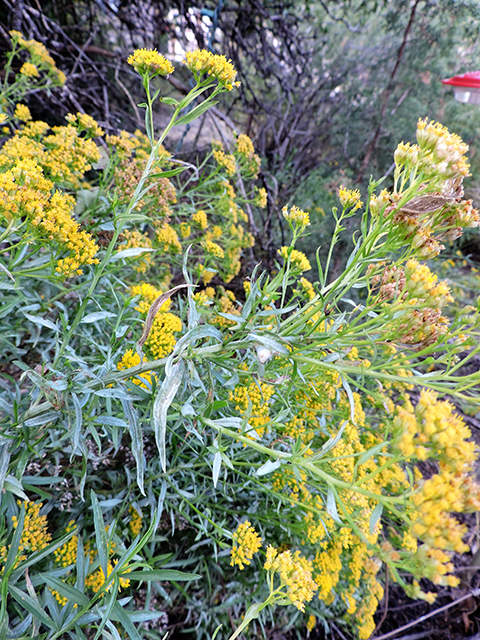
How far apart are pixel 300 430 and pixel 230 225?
4.57 ft

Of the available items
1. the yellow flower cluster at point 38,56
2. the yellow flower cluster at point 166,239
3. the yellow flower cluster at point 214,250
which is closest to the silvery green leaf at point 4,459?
the yellow flower cluster at point 166,239

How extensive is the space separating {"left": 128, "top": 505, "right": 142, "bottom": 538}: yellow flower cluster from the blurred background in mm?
1945

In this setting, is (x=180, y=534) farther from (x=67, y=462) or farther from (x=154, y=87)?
(x=154, y=87)

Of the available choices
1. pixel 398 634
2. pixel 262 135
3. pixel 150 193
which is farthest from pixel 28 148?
pixel 398 634

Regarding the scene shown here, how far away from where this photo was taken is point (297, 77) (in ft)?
11.7

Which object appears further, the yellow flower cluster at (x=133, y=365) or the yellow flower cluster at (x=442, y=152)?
the yellow flower cluster at (x=133, y=365)

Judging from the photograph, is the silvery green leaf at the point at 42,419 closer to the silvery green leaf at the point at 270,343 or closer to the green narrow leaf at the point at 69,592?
the green narrow leaf at the point at 69,592

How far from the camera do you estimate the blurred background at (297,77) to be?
2842mm

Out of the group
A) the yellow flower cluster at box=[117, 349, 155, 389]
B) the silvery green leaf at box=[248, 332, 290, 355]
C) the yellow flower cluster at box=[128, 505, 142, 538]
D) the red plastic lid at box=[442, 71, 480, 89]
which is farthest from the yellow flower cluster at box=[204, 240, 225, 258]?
the red plastic lid at box=[442, 71, 480, 89]

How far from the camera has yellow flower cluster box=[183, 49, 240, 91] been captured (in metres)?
1.01

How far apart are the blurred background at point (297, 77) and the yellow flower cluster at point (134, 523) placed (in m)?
1.95

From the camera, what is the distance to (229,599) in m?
1.52

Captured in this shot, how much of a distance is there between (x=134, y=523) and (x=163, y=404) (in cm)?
78

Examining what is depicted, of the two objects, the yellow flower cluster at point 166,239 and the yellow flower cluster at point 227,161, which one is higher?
the yellow flower cluster at point 227,161
